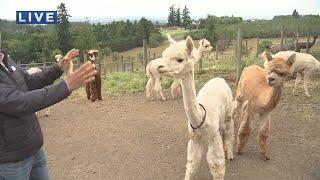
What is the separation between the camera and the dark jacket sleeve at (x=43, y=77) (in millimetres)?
2980

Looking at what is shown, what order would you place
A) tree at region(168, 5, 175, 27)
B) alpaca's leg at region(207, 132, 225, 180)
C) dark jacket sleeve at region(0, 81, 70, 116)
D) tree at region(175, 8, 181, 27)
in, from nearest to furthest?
dark jacket sleeve at region(0, 81, 70, 116), alpaca's leg at region(207, 132, 225, 180), tree at region(175, 8, 181, 27), tree at region(168, 5, 175, 27)

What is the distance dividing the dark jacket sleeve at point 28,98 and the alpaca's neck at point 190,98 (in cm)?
164

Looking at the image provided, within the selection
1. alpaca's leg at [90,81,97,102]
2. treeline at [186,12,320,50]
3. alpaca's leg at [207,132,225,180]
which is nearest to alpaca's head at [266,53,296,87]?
alpaca's leg at [207,132,225,180]

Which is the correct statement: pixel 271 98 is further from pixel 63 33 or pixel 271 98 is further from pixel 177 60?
pixel 63 33

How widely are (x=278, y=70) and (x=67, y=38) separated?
38.7 m

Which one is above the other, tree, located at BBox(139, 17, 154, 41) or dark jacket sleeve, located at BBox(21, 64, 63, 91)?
tree, located at BBox(139, 17, 154, 41)

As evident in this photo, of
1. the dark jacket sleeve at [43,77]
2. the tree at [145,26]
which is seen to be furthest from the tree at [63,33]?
the dark jacket sleeve at [43,77]

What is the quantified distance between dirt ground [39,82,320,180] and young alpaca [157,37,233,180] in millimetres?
667

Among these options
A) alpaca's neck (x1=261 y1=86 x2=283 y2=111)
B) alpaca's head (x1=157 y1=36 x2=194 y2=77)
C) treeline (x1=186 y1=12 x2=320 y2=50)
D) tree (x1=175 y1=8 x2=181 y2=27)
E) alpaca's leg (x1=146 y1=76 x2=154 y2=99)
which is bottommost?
alpaca's leg (x1=146 y1=76 x2=154 y2=99)

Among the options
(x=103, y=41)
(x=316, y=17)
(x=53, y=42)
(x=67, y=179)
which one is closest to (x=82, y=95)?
(x=67, y=179)

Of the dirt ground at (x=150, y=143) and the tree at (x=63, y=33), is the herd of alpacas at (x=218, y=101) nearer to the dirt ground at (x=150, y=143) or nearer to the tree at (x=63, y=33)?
the dirt ground at (x=150, y=143)

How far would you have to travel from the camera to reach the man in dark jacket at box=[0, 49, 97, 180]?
7.77 ft

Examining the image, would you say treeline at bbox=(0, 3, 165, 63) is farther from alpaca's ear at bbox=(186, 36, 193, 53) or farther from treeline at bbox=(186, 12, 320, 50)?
alpaca's ear at bbox=(186, 36, 193, 53)

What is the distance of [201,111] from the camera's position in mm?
4102
